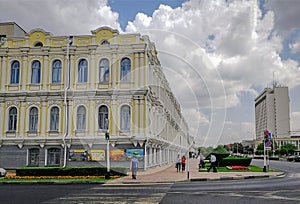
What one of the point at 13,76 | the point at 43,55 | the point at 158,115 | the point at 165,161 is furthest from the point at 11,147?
the point at 165,161

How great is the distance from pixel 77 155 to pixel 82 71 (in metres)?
8.67

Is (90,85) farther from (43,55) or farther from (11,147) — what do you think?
(11,147)

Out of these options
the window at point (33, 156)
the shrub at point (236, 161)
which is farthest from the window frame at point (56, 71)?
the shrub at point (236, 161)

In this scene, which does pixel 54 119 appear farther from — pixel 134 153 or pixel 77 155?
pixel 134 153

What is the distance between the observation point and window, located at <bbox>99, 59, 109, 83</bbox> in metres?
38.1

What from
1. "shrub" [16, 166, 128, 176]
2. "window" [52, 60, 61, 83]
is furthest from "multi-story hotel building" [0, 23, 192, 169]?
"shrub" [16, 166, 128, 176]

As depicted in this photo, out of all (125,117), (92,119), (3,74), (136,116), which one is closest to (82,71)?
(92,119)

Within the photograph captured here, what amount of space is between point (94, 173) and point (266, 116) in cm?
15576

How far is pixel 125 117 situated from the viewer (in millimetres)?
37406

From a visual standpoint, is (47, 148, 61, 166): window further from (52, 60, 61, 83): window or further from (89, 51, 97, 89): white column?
(89, 51, 97, 89): white column

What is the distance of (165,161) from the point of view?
52.5 metres

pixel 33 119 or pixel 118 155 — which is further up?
pixel 33 119

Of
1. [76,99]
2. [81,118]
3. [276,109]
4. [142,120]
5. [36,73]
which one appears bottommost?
[142,120]

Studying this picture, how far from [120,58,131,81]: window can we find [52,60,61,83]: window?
270 inches
